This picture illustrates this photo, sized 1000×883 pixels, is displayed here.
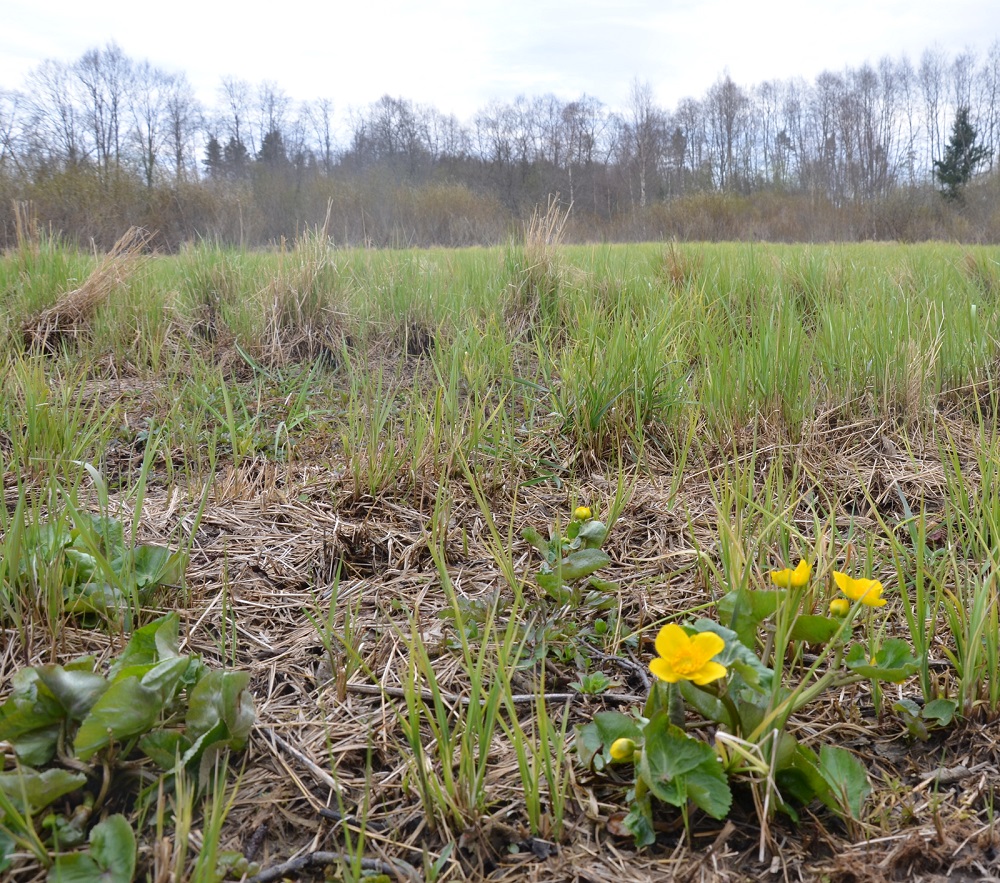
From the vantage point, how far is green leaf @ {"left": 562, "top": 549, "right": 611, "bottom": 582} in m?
1.11

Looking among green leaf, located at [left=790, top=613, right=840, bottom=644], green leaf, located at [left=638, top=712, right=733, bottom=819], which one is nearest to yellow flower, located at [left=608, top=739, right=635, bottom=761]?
green leaf, located at [left=638, top=712, right=733, bottom=819]

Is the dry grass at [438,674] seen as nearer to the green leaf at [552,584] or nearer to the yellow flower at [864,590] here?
the green leaf at [552,584]

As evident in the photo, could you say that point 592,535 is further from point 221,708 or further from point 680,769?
point 221,708

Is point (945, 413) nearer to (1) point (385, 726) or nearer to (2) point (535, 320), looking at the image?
(2) point (535, 320)

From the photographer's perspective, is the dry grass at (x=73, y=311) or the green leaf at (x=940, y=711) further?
the dry grass at (x=73, y=311)

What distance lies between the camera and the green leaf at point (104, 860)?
62cm

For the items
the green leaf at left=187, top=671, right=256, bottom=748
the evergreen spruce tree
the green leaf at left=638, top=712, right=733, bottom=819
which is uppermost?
the evergreen spruce tree

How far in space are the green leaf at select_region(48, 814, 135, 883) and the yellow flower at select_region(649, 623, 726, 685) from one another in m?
0.56

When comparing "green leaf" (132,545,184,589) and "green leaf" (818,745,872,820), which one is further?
"green leaf" (132,545,184,589)

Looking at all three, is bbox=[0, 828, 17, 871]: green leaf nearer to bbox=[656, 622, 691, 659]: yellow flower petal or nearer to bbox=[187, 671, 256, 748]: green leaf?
bbox=[187, 671, 256, 748]: green leaf

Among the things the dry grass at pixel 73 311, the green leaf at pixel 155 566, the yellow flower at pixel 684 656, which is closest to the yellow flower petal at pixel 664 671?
the yellow flower at pixel 684 656

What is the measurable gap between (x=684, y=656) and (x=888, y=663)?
312 mm

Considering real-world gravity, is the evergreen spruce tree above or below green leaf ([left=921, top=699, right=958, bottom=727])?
above

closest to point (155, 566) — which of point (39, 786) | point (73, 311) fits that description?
point (39, 786)
